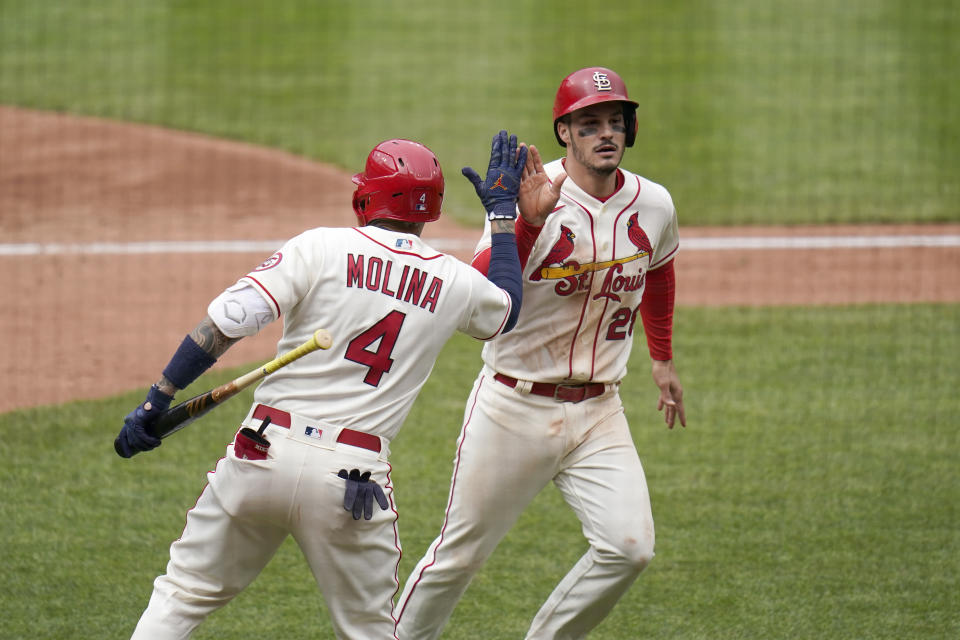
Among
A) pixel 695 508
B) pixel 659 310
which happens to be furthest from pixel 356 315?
pixel 695 508

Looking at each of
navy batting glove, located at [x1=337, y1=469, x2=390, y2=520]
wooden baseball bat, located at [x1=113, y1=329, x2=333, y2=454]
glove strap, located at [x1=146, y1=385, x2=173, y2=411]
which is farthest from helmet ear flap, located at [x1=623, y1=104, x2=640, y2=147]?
glove strap, located at [x1=146, y1=385, x2=173, y2=411]

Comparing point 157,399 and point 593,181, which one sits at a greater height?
point 593,181

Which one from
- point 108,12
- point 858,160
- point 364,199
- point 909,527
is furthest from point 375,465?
point 108,12

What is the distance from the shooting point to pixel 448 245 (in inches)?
404

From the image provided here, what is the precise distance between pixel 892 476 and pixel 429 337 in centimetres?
353

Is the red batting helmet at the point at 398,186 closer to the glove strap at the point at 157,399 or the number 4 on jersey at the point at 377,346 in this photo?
the number 4 on jersey at the point at 377,346

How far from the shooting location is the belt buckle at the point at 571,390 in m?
4.17

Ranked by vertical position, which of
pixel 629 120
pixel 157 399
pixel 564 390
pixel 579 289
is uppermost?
pixel 629 120

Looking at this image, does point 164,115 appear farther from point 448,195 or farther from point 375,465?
point 375,465

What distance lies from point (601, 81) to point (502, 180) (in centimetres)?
55

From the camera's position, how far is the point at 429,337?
11.6ft

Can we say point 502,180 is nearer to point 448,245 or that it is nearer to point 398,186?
point 398,186

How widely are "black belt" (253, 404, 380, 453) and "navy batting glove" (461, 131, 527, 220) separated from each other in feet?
2.77

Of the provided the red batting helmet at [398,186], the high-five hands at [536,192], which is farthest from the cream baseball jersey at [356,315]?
the high-five hands at [536,192]
